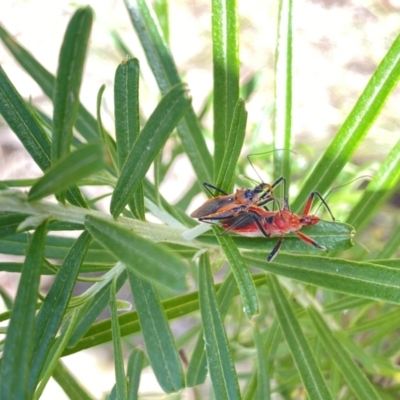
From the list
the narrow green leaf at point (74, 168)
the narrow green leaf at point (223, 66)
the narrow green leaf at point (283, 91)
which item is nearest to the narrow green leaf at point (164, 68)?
the narrow green leaf at point (223, 66)

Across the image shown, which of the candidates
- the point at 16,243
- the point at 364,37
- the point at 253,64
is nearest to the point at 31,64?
the point at 16,243

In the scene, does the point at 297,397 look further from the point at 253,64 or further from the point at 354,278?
the point at 253,64

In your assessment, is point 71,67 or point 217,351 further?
point 217,351

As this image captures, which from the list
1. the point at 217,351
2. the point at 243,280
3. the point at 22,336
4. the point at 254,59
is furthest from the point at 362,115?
the point at 254,59

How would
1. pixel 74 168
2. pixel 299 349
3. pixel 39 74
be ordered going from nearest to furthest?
1. pixel 74 168
2. pixel 299 349
3. pixel 39 74

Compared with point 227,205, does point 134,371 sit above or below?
below

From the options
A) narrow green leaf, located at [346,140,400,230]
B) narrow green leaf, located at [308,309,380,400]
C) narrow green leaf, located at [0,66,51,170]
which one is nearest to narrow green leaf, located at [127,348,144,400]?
narrow green leaf, located at [0,66,51,170]

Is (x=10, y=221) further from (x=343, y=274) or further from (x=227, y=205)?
(x=343, y=274)
